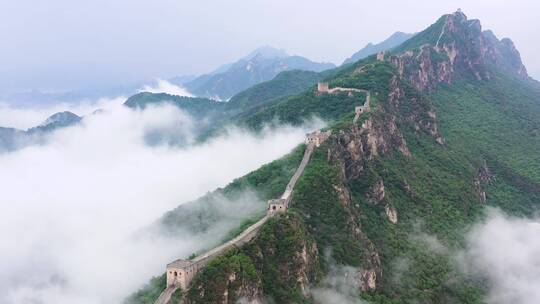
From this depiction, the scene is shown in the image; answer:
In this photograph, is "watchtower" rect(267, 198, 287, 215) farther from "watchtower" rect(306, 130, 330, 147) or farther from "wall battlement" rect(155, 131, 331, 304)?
"watchtower" rect(306, 130, 330, 147)

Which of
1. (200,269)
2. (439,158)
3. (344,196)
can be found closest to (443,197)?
(439,158)

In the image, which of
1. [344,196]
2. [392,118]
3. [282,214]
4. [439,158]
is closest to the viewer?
[282,214]

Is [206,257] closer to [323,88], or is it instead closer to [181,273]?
[181,273]

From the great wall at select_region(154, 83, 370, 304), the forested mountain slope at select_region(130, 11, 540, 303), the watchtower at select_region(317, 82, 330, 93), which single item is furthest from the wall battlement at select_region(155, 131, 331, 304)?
the watchtower at select_region(317, 82, 330, 93)

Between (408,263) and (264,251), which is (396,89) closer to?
(408,263)

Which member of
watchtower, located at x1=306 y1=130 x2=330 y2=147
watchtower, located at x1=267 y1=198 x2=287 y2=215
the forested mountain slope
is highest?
watchtower, located at x1=306 y1=130 x2=330 y2=147

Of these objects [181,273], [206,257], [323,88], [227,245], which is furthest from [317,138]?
[181,273]

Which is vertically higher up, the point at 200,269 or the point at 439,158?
the point at 200,269

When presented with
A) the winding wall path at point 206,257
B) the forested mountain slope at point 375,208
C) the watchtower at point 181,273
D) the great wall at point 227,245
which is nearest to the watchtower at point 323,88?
the forested mountain slope at point 375,208
